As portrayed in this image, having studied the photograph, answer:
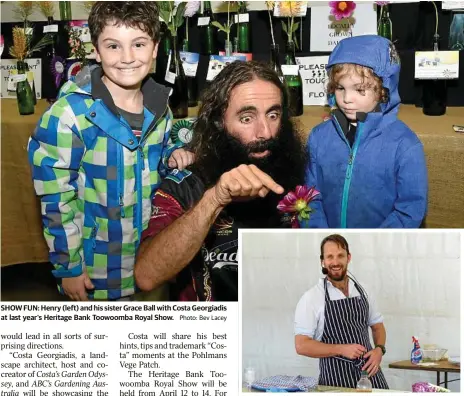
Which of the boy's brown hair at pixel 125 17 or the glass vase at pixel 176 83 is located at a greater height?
the boy's brown hair at pixel 125 17

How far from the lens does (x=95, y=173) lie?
1102 millimetres

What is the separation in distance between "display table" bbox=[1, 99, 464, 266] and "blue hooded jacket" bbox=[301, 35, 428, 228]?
104mm

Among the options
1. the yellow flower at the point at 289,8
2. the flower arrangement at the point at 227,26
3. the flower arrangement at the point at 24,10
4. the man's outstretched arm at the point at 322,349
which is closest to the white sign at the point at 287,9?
the yellow flower at the point at 289,8

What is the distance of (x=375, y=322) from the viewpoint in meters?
1.14

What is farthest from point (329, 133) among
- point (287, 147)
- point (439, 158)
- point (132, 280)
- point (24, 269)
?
point (24, 269)

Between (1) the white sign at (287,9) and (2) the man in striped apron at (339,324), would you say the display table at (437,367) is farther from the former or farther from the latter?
(1) the white sign at (287,9)

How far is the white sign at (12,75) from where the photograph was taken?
4.83 feet

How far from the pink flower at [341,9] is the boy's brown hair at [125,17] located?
0.43 m

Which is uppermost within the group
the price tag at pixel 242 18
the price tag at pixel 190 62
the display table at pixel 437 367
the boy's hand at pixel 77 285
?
the price tag at pixel 242 18

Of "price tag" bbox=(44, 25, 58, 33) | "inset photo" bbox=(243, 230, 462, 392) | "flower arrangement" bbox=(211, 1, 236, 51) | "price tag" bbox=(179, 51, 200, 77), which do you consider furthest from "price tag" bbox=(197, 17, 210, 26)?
"inset photo" bbox=(243, 230, 462, 392)

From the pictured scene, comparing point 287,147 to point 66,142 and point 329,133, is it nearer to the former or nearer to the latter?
point 329,133

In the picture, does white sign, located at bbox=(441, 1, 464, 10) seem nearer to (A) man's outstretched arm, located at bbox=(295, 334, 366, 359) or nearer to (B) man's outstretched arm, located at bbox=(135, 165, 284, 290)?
(B) man's outstretched arm, located at bbox=(135, 165, 284, 290)

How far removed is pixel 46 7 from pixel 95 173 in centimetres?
58
